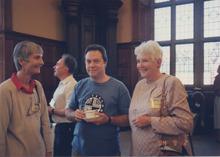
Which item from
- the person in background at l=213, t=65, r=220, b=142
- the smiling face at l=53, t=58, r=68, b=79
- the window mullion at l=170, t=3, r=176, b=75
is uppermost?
the window mullion at l=170, t=3, r=176, b=75

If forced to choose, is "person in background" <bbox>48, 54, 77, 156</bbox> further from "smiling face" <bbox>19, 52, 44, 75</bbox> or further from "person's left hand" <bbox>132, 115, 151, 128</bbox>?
"person's left hand" <bbox>132, 115, 151, 128</bbox>

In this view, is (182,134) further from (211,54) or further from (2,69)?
(211,54)

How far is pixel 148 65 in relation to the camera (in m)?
2.02

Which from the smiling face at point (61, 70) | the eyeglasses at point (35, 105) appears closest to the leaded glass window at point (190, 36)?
the smiling face at point (61, 70)

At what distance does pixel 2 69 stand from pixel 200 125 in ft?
12.9

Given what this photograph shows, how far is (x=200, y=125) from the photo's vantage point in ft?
21.4

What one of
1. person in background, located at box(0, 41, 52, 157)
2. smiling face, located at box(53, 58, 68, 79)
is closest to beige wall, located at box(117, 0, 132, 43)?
smiling face, located at box(53, 58, 68, 79)

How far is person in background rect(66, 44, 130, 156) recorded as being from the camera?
215cm

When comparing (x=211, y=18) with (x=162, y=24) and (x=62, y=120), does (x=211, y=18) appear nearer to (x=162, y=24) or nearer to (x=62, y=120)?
(x=162, y=24)

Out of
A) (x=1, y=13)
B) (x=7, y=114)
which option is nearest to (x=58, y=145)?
(x=7, y=114)

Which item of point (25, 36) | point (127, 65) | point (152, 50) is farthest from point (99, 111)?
point (127, 65)

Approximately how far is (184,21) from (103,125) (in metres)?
5.66

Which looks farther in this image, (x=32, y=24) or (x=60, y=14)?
(x=60, y=14)

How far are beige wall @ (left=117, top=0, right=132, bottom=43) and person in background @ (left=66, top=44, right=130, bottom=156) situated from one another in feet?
17.5
